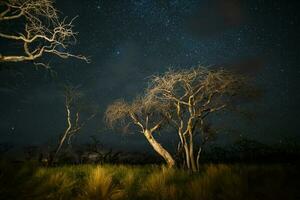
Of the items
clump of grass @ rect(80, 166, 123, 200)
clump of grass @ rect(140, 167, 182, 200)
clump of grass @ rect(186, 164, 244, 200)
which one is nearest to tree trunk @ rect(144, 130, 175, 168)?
clump of grass @ rect(140, 167, 182, 200)

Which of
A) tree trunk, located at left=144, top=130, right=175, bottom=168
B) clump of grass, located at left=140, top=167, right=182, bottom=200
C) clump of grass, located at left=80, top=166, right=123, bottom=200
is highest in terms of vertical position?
tree trunk, located at left=144, top=130, right=175, bottom=168

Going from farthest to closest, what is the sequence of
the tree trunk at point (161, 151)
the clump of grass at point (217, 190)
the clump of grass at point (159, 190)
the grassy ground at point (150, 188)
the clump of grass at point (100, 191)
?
1. the tree trunk at point (161, 151)
2. the clump of grass at point (159, 190)
3. the clump of grass at point (100, 191)
4. the clump of grass at point (217, 190)
5. the grassy ground at point (150, 188)

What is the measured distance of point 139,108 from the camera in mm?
19781

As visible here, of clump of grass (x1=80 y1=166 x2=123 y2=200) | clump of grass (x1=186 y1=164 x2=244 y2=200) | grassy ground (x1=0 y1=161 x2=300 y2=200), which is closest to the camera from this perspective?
grassy ground (x1=0 y1=161 x2=300 y2=200)

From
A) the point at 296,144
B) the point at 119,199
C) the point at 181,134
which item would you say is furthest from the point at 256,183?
the point at 296,144

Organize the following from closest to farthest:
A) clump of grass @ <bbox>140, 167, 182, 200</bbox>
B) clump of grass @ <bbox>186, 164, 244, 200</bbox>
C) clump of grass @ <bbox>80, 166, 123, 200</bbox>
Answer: clump of grass @ <bbox>186, 164, 244, 200</bbox> < clump of grass @ <bbox>80, 166, 123, 200</bbox> < clump of grass @ <bbox>140, 167, 182, 200</bbox>

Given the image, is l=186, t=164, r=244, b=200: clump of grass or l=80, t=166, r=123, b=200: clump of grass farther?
l=80, t=166, r=123, b=200: clump of grass

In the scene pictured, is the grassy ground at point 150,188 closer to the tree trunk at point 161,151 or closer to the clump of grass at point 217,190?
the clump of grass at point 217,190

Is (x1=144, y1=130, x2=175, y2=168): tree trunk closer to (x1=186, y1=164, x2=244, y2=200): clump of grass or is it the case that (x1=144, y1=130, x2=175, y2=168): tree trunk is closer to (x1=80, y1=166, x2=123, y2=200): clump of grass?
(x1=186, y1=164, x2=244, y2=200): clump of grass

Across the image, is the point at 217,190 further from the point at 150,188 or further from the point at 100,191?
the point at 100,191

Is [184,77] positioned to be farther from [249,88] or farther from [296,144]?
[296,144]

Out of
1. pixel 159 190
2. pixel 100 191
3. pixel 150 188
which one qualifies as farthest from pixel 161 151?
pixel 100 191

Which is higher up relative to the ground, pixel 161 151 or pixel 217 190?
pixel 161 151

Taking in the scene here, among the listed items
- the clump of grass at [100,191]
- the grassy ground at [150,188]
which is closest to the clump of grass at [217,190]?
the grassy ground at [150,188]
